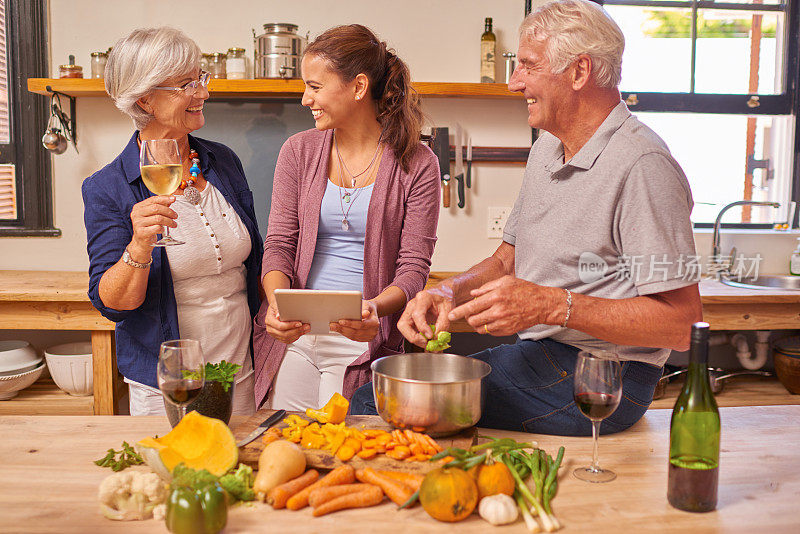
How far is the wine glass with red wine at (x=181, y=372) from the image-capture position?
1291 millimetres

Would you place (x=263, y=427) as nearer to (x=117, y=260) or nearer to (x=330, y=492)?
(x=330, y=492)

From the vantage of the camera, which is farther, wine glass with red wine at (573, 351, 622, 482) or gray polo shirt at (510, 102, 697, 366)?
gray polo shirt at (510, 102, 697, 366)

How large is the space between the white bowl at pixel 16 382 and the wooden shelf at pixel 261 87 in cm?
123

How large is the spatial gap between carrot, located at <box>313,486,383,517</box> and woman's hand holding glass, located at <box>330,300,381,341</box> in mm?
613

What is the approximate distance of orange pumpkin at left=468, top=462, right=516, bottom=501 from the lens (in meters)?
1.17

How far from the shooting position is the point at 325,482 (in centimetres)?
122

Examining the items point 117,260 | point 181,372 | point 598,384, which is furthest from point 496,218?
point 181,372

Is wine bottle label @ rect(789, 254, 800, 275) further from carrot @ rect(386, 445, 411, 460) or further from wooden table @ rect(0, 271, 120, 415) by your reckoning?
wooden table @ rect(0, 271, 120, 415)

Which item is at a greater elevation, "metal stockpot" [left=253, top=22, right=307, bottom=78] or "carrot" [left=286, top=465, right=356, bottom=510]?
"metal stockpot" [left=253, top=22, right=307, bottom=78]

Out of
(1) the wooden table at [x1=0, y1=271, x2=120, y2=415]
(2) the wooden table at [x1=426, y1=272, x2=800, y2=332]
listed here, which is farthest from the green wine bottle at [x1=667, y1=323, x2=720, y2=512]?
(1) the wooden table at [x1=0, y1=271, x2=120, y2=415]

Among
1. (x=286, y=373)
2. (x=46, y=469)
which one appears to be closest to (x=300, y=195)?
(x=286, y=373)

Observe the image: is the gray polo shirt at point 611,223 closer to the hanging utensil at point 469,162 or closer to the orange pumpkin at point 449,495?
the orange pumpkin at point 449,495

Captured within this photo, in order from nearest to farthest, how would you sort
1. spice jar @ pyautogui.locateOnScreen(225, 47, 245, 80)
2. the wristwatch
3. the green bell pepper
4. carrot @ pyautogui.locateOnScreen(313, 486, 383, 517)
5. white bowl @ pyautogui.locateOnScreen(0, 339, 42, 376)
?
the green bell pepper, carrot @ pyautogui.locateOnScreen(313, 486, 383, 517), the wristwatch, white bowl @ pyautogui.locateOnScreen(0, 339, 42, 376), spice jar @ pyautogui.locateOnScreen(225, 47, 245, 80)

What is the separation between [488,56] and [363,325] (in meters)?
2.00
